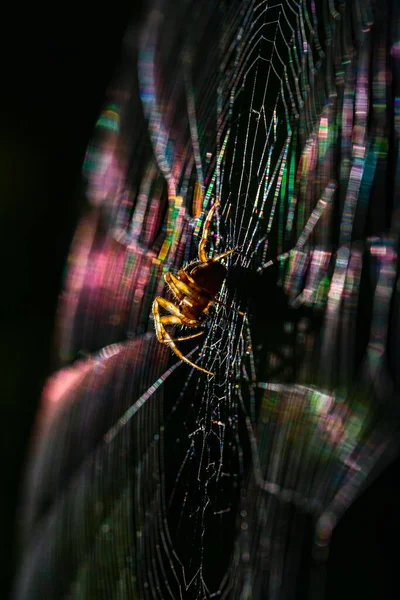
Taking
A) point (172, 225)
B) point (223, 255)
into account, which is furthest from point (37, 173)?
point (223, 255)

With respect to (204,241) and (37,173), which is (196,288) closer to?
(204,241)

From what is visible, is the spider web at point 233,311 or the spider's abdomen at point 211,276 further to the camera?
the spider's abdomen at point 211,276

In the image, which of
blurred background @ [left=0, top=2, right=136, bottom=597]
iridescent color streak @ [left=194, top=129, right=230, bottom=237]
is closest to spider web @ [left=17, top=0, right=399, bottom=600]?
iridescent color streak @ [left=194, top=129, right=230, bottom=237]

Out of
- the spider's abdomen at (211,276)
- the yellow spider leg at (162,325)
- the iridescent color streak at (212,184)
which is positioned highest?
the iridescent color streak at (212,184)

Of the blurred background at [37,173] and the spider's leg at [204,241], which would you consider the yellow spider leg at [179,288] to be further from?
the blurred background at [37,173]

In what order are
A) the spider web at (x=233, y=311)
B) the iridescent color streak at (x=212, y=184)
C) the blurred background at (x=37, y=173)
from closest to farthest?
the spider web at (x=233, y=311), the iridescent color streak at (x=212, y=184), the blurred background at (x=37, y=173)

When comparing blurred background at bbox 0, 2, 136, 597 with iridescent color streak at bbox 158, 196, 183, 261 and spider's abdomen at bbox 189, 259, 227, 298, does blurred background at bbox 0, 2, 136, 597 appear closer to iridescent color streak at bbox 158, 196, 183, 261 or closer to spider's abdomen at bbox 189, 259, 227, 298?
iridescent color streak at bbox 158, 196, 183, 261

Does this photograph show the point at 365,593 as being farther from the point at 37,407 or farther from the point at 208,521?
the point at 37,407

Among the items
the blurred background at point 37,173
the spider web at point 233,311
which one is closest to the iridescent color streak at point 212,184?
the spider web at point 233,311

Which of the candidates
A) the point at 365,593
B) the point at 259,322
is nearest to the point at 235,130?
the point at 259,322
